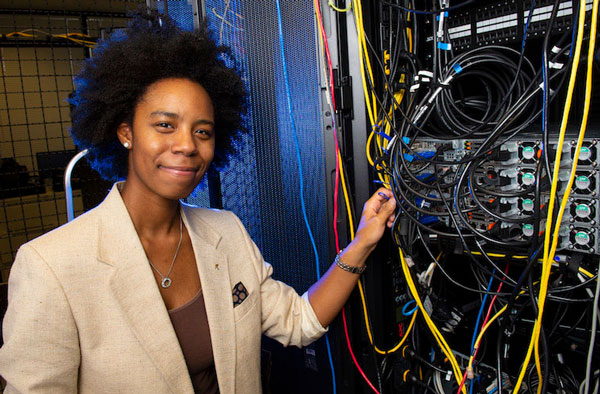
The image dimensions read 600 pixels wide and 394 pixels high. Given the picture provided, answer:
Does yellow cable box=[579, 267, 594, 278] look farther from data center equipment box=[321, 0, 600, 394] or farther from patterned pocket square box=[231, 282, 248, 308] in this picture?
patterned pocket square box=[231, 282, 248, 308]

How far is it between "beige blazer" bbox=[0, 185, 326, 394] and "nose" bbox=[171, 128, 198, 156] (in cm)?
23

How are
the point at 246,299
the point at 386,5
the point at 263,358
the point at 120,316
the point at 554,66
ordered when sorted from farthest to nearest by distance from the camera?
the point at 263,358, the point at 246,299, the point at 386,5, the point at 120,316, the point at 554,66

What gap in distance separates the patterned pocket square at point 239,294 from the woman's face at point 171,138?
33cm

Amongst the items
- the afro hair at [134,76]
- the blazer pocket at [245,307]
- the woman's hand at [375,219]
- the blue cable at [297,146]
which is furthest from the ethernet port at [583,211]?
the afro hair at [134,76]

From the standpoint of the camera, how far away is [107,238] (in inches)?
45.4

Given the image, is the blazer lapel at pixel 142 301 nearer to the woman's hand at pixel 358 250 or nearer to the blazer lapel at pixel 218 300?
the blazer lapel at pixel 218 300

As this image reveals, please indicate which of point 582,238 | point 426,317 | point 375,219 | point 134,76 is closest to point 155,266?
point 134,76

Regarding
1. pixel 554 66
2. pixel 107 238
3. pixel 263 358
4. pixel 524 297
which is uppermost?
pixel 554 66

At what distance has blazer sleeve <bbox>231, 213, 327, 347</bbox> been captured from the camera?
4.42 feet

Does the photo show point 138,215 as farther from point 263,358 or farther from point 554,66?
point 554,66

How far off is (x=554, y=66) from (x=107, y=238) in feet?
3.70

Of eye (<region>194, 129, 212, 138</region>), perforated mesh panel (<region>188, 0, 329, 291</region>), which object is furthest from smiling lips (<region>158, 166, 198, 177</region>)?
perforated mesh panel (<region>188, 0, 329, 291</region>)

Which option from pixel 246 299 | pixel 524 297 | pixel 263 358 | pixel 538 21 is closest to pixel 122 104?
pixel 246 299

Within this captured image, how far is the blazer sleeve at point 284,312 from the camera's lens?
4.42 ft
